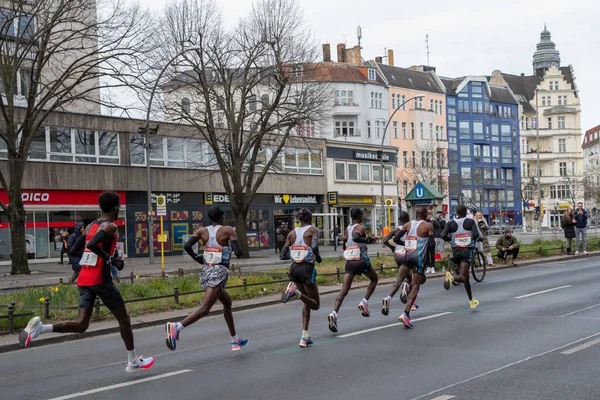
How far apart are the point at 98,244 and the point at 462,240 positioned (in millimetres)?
7752

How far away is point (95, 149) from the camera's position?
A: 36781mm

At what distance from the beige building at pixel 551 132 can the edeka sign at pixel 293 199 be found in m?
53.7

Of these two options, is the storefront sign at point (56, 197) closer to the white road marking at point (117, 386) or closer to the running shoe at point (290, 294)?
the running shoe at point (290, 294)

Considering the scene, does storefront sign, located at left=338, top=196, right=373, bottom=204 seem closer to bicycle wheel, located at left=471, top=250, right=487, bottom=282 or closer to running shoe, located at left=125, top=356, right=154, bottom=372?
bicycle wheel, located at left=471, top=250, right=487, bottom=282

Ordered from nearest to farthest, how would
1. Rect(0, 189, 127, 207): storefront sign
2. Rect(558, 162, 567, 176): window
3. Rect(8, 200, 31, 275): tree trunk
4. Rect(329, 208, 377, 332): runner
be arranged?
Rect(329, 208, 377, 332): runner < Rect(8, 200, 31, 275): tree trunk < Rect(0, 189, 127, 207): storefront sign < Rect(558, 162, 567, 176): window

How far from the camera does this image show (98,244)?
764cm

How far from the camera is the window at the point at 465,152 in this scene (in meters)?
84.7

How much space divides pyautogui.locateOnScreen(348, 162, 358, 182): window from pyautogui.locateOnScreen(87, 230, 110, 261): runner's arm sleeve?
46.8 m

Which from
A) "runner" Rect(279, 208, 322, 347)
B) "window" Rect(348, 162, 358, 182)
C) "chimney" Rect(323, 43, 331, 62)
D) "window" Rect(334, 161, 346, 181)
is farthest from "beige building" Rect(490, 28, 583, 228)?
"runner" Rect(279, 208, 322, 347)

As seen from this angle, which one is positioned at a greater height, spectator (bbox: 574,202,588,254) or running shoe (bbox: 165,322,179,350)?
spectator (bbox: 574,202,588,254)

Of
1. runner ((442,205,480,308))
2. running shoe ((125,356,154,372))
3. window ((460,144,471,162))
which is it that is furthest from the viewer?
window ((460,144,471,162))

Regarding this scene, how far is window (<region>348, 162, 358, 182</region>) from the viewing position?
54281 mm

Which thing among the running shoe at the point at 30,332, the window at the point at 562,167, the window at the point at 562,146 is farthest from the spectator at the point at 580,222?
the window at the point at 562,146

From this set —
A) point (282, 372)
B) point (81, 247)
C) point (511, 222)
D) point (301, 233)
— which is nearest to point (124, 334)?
point (81, 247)
